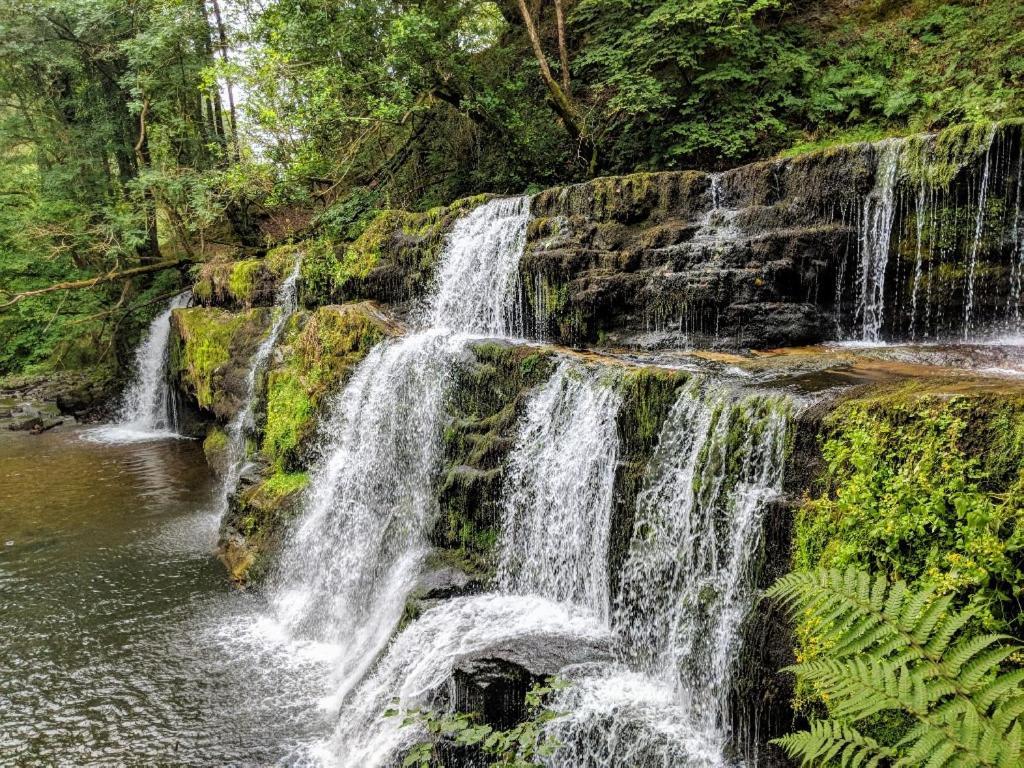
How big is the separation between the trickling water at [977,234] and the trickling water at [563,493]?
4218 millimetres

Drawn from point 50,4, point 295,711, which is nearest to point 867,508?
point 295,711

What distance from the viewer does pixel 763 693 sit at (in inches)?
158

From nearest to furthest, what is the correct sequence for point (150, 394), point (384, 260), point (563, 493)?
point (563, 493), point (384, 260), point (150, 394)

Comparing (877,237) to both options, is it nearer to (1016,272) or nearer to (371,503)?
(1016,272)

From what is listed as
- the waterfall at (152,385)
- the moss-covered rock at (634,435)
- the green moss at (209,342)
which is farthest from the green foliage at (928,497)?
the waterfall at (152,385)

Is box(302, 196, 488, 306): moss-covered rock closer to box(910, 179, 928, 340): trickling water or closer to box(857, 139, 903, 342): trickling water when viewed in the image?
box(857, 139, 903, 342): trickling water

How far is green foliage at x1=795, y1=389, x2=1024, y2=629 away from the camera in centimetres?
306

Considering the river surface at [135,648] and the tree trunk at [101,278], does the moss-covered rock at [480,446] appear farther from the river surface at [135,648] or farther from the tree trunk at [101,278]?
the tree trunk at [101,278]

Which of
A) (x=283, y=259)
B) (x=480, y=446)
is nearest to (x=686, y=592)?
(x=480, y=446)

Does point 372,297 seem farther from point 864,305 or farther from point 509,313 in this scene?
point 864,305

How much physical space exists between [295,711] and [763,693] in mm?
4190

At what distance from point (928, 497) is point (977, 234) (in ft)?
15.8

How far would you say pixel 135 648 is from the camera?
683 cm

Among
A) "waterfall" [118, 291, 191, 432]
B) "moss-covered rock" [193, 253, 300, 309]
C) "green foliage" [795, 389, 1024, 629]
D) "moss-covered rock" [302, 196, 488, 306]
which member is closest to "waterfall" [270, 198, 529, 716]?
"moss-covered rock" [302, 196, 488, 306]
